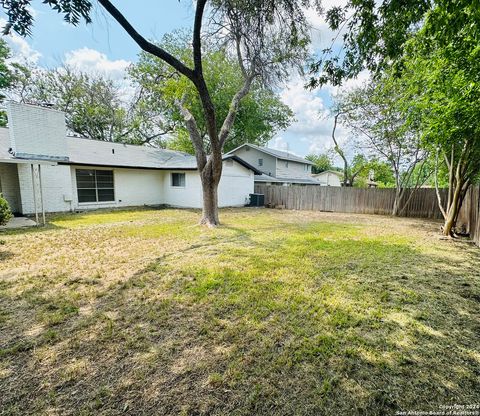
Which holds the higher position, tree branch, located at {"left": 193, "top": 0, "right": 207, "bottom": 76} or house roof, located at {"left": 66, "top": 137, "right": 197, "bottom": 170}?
tree branch, located at {"left": 193, "top": 0, "right": 207, "bottom": 76}

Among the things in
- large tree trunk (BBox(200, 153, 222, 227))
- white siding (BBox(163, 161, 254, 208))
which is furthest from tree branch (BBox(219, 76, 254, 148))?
white siding (BBox(163, 161, 254, 208))

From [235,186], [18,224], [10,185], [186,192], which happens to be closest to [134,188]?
[186,192]

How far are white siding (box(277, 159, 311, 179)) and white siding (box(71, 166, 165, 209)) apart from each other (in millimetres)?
12183

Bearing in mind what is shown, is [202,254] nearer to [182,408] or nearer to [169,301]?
[169,301]

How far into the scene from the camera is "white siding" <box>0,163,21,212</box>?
995 centimetres

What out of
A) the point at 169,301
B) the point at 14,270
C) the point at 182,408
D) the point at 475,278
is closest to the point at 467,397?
the point at 182,408

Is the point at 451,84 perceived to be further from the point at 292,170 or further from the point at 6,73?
the point at 6,73

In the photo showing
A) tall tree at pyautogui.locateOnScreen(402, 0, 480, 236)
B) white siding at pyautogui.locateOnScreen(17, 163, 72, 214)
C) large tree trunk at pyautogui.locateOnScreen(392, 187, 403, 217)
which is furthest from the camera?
large tree trunk at pyautogui.locateOnScreen(392, 187, 403, 217)

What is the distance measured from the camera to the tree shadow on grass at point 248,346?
186 centimetres

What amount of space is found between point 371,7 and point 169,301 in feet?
15.6

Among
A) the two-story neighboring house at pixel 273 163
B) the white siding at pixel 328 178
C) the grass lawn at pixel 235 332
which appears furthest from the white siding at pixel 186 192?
the white siding at pixel 328 178

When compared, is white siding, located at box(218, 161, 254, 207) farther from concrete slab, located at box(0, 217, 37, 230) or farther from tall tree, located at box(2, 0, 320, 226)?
concrete slab, located at box(0, 217, 37, 230)

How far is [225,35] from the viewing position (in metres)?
6.93

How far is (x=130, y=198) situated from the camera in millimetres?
14070
